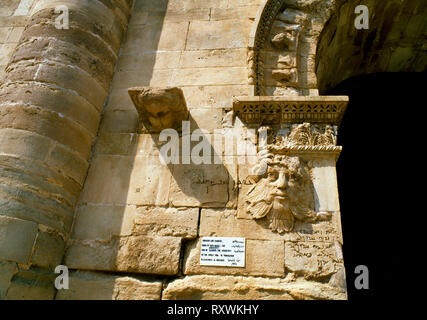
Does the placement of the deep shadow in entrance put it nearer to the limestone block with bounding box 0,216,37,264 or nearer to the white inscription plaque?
the white inscription plaque

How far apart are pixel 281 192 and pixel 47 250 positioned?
207 centimetres

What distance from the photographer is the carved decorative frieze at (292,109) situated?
319cm

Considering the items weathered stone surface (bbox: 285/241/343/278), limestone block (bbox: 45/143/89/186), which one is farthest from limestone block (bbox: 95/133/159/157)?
weathered stone surface (bbox: 285/241/343/278)

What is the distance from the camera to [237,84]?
3.62 m

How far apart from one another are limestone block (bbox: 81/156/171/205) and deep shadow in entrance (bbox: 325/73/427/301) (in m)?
3.28

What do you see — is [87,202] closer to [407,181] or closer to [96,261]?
[96,261]

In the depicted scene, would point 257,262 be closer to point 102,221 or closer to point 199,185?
point 199,185

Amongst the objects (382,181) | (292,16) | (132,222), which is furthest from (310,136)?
(382,181)

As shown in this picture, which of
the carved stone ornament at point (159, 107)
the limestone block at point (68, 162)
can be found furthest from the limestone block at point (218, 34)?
the limestone block at point (68, 162)

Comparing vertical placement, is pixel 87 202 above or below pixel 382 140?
below

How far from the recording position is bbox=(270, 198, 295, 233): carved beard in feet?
9.33
